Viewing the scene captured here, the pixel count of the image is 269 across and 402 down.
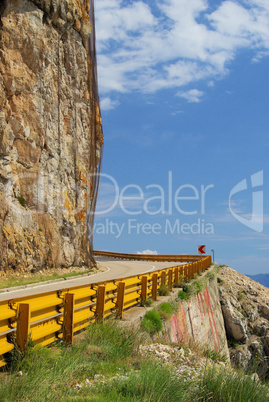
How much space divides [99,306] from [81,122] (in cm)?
2553

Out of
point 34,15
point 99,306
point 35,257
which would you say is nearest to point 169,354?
point 99,306

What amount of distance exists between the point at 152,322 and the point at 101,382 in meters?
4.84

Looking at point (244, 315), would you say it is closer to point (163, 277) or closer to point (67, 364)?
point (163, 277)

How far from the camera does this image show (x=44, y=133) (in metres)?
25.0

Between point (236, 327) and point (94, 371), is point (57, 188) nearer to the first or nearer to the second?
point (236, 327)

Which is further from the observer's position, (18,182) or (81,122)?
(81,122)

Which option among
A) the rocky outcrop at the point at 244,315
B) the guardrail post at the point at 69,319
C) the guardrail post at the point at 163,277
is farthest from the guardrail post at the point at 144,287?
the rocky outcrop at the point at 244,315

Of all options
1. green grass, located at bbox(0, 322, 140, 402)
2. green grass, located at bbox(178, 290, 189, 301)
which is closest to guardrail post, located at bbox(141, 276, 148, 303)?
green grass, located at bbox(178, 290, 189, 301)

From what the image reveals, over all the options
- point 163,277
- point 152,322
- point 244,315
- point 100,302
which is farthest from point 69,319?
point 244,315

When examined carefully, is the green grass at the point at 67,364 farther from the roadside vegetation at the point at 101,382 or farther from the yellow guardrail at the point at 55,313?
the yellow guardrail at the point at 55,313

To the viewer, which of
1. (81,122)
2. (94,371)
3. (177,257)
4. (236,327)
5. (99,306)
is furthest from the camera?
(177,257)

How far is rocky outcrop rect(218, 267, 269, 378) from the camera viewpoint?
23938 mm

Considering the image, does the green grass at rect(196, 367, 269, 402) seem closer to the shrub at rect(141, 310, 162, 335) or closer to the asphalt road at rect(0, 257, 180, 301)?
the shrub at rect(141, 310, 162, 335)

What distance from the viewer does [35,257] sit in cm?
2222
